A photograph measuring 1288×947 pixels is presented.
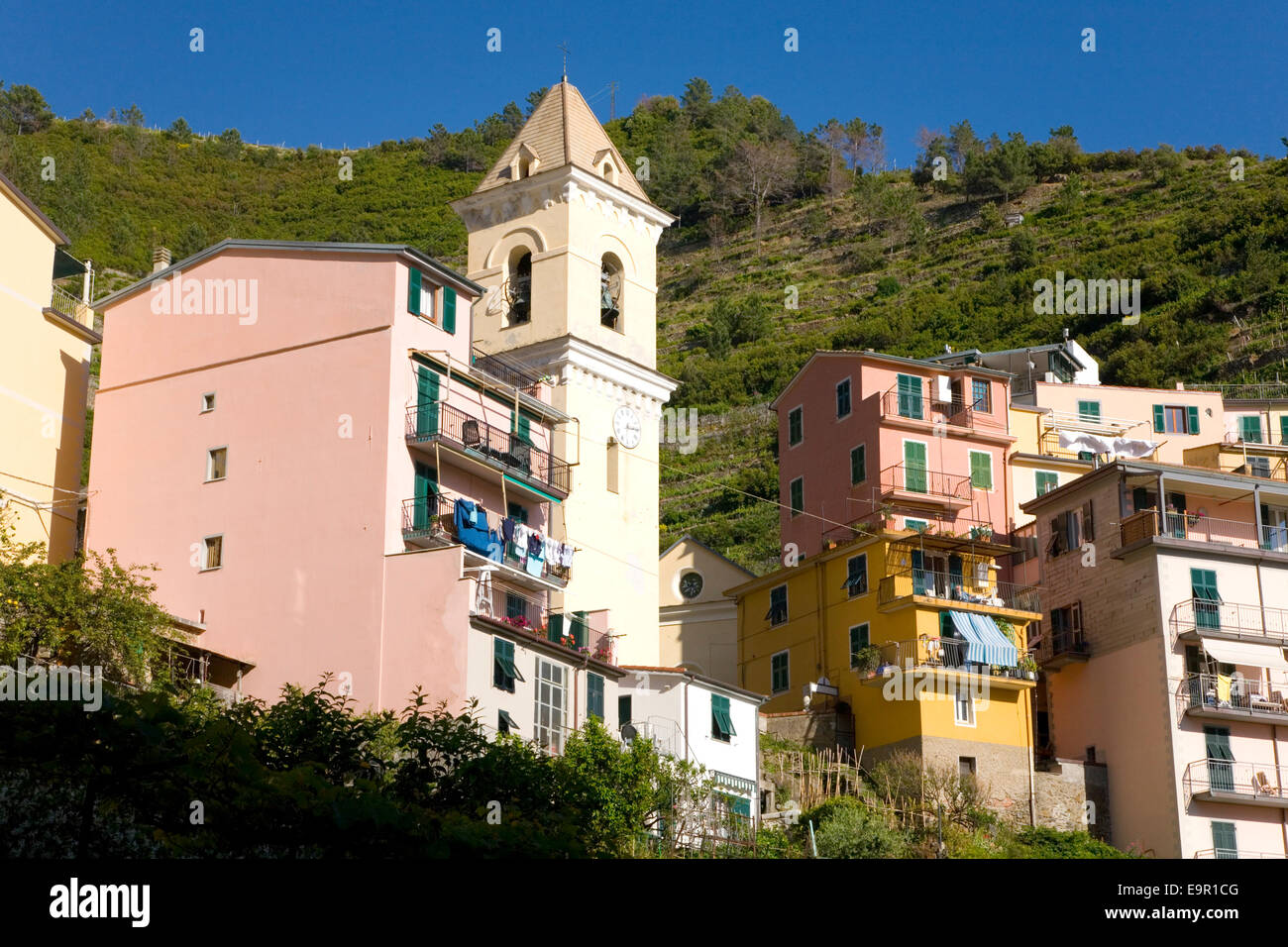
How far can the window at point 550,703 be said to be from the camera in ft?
133

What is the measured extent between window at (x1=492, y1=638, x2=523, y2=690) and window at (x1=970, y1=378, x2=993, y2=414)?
25.3 metres

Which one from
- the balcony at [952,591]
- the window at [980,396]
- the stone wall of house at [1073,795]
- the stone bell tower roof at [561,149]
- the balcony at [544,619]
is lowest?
the stone wall of house at [1073,795]

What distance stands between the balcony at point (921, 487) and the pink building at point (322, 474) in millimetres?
13985

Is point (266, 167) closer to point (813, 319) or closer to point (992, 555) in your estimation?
point (813, 319)

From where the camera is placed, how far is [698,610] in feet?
206

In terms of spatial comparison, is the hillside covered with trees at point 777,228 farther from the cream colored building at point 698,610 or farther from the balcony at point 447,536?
the balcony at point 447,536

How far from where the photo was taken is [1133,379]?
9150cm

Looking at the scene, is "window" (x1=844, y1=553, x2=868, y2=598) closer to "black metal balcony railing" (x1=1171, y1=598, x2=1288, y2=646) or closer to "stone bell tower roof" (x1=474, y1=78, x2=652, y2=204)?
"black metal balcony railing" (x1=1171, y1=598, x2=1288, y2=646)

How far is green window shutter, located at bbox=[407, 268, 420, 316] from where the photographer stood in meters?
43.8

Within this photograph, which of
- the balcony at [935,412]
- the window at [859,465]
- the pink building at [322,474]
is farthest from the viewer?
the balcony at [935,412]

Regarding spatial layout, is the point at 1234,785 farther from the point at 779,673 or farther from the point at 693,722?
the point at 693,722

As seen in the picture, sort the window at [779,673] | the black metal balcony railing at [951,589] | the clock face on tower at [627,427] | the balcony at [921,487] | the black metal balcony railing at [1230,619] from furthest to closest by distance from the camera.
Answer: the window at [779,673] → the balcony at [921,487] → the black metal balcony railing at [951,589] → the clock face on tower at [627,427] → the black metal balcony railing at [1230,619]

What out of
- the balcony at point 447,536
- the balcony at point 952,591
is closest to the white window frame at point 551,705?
the balcony at point 447,536

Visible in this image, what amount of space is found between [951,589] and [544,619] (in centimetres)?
1504
